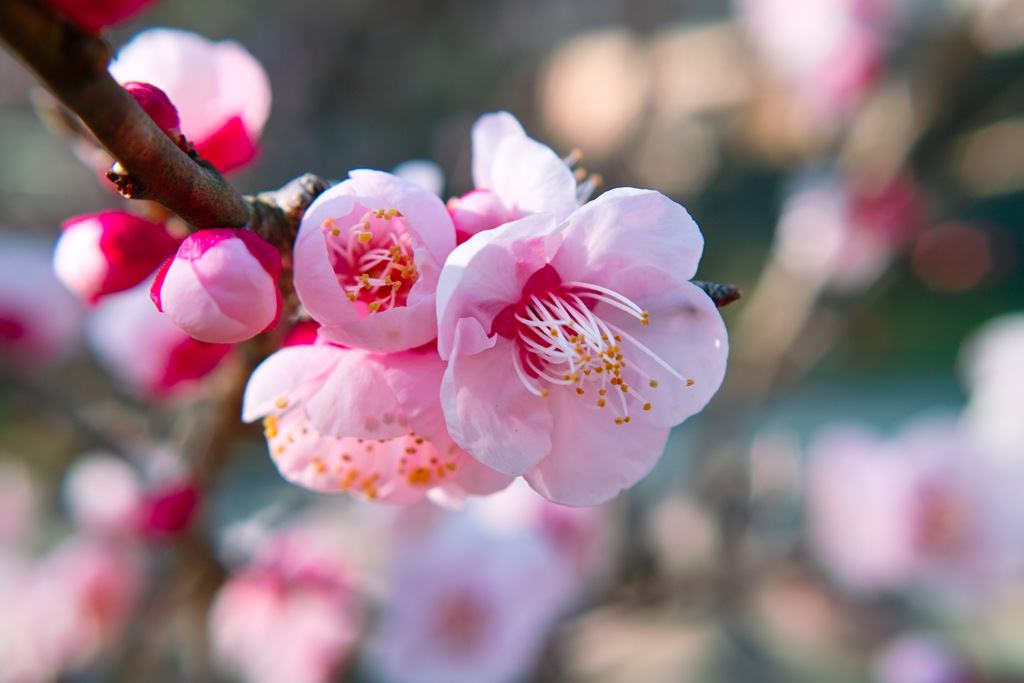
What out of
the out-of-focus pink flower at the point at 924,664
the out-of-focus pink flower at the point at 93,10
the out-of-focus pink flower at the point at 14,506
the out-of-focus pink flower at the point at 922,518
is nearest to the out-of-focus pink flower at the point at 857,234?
the out-of-focus pink flower at the point at 922,518

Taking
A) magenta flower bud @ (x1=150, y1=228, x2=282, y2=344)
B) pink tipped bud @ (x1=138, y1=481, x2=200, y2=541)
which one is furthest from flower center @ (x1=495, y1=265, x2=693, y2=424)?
pink tipped bud @ (x1=138, y1=481, x2=200, y2=541)

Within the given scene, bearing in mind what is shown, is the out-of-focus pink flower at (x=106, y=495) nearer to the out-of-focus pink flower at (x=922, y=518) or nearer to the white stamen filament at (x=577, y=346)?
the white stamen filament at (x=577, y=346)

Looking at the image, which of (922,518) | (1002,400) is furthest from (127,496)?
(1002,400)

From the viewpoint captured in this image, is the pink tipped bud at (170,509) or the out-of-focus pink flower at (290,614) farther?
the out-of-focus pink flower at (290,614)

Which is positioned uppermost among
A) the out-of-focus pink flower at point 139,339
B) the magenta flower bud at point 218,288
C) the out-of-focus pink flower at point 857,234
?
the magenta flower bud at point 218,288

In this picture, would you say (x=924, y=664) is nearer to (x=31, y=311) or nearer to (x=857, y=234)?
(x=857, y=234)

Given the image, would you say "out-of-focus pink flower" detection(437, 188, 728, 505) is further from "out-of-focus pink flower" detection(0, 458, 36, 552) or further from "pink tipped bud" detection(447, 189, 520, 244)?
"out-of-focus pink flower" detection(0, 458, 36, 552)
